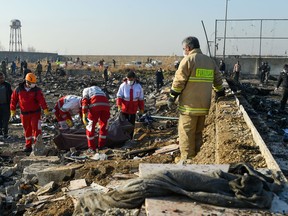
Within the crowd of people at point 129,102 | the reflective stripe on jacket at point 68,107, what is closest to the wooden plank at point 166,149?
the crowd of people at point 129,102

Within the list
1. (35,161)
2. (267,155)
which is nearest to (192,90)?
(267,155)

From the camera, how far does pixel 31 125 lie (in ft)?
28.8

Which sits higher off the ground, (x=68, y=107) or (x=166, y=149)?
(x=68, y=107)

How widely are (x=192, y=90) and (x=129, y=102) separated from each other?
3566 millimetres

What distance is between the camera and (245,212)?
292cm

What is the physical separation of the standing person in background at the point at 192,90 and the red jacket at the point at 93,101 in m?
2.40

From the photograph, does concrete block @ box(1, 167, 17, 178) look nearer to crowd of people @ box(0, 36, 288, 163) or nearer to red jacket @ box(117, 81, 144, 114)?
crowd of people @ box(0, 36, 288, 163)

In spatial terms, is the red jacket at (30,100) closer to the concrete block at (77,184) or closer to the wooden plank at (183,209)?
the concrete block at (77,184)

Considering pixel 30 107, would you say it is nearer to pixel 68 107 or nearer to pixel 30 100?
pixel 30 100

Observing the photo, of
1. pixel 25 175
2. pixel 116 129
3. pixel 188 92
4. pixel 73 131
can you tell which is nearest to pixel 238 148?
pixel 188 92

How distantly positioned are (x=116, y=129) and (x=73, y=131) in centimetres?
95

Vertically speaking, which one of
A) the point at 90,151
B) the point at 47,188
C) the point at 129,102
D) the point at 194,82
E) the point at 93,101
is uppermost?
the point at 194,82

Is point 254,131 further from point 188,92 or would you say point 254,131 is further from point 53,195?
point 53,195

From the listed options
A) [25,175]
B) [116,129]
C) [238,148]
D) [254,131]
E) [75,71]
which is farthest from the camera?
[75,71]
